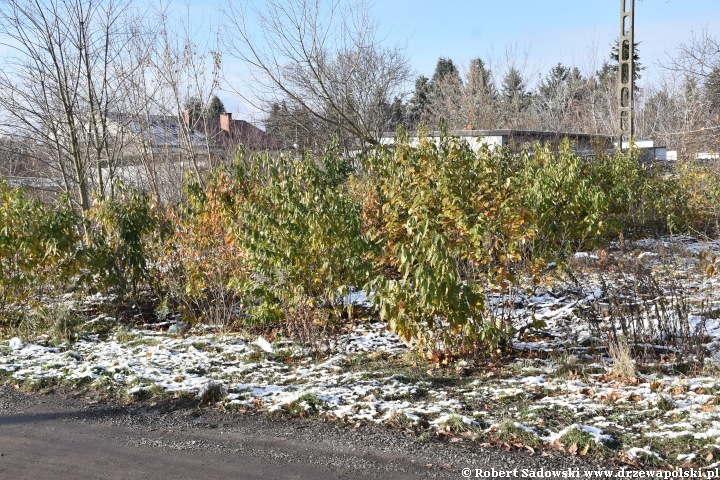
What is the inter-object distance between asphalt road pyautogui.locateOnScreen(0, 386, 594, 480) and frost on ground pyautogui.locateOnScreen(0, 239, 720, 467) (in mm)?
233

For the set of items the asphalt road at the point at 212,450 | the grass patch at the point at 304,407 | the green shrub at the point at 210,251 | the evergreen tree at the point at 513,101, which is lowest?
the asphalt road at the point at 212,450

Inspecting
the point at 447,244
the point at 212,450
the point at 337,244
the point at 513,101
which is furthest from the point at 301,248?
the point at 513,101

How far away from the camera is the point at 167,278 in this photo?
28.9 ft

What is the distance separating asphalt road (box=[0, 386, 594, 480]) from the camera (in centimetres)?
420

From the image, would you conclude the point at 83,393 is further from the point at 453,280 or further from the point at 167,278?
the point at 453,280

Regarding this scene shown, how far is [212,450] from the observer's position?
4.63m

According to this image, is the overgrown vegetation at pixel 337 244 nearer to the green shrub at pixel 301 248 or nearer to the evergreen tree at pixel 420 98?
the green shrub at pixel 301 248

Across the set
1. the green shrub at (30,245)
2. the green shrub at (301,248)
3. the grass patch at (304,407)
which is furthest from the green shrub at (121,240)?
the grass patch at (304,407)

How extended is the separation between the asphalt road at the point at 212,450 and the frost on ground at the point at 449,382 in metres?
0.23

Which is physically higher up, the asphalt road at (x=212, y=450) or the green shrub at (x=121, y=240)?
the green shrub at (x=121, y=240)

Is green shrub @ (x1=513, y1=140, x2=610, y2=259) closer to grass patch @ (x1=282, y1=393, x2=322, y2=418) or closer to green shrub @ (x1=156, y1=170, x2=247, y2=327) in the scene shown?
grass patch @ (x1=282, y1=393, x2=322, y2=418)

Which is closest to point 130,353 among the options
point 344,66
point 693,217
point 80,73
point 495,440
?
point 495,440

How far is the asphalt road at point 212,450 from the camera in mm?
4203

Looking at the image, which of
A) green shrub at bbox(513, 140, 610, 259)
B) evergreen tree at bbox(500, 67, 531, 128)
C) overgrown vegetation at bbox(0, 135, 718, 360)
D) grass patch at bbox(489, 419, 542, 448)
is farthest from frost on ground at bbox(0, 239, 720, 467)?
evergreen tree at bbox(500, 67, 531, 128)
